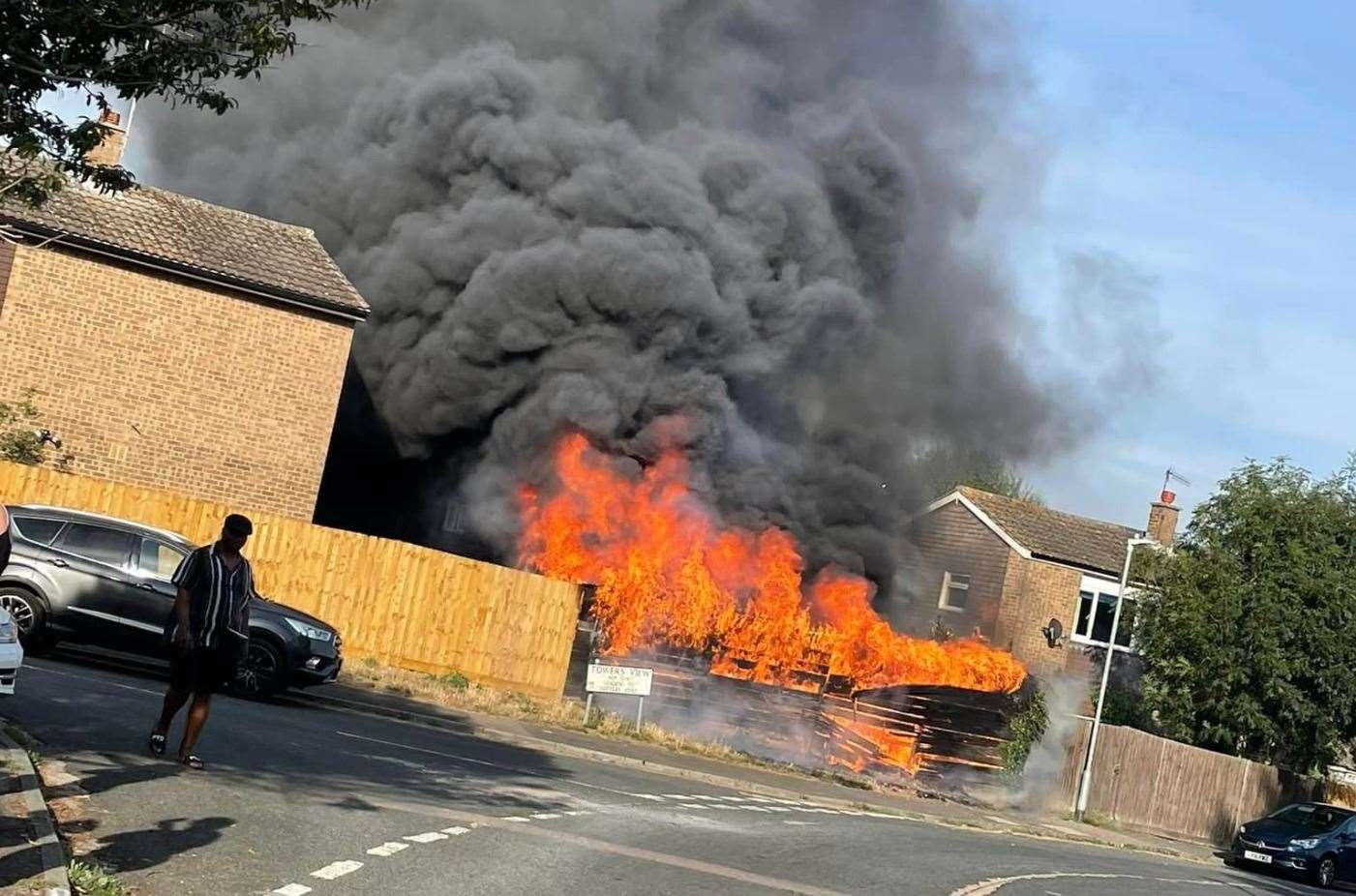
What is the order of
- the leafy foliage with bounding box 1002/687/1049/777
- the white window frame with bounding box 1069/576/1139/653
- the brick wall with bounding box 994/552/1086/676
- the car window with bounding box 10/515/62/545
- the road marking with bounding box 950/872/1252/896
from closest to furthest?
the road marking with bounding box 950/872/1252/896, the car window with bounding box 10/515/62/545, the leafy foliage with bounding box 1002/687/1049/777, the brick wall with bounding box 994/552/1086/676, the white window frame with bounding box 1069/576/1139/653

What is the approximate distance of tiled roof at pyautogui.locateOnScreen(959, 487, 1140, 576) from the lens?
42.4 m

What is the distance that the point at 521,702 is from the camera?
22891 mm

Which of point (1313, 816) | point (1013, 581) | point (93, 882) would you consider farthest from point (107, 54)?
point (1013, 581)

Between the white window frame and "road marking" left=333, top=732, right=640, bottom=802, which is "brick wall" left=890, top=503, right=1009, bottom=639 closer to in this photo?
the white window frame

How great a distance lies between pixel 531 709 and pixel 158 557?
7.01 m

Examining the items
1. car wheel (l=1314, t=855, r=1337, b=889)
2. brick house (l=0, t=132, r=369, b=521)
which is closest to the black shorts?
brick house (l=0, t=132, r=369, b=521)

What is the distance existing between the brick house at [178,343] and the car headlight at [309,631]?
11.9m

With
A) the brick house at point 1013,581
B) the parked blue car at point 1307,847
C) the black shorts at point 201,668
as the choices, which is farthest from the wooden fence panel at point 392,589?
the brick house at point 1013,581

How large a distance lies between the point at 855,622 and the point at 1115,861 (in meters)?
10.1

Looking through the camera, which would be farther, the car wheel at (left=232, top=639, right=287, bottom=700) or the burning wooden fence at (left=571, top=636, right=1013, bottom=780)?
the burning wooden fence at (left=571, top=636, right=1013, bottom=780)

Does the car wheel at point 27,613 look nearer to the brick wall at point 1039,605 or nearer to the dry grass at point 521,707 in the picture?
the dry grass at point 521,707

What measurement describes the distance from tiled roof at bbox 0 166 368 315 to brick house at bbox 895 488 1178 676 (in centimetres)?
1760

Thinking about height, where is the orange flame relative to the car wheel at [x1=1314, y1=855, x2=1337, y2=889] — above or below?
above

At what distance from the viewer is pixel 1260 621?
1238 inches
